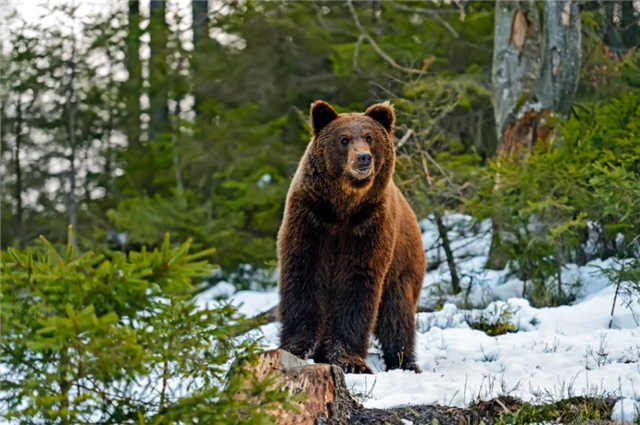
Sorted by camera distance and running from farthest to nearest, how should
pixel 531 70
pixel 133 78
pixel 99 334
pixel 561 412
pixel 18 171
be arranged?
pixel 133 78 < pixel 18 171 < pixel 531 70 < pixel 561 412 < pixel 99 334

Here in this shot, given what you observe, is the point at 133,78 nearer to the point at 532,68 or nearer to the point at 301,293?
the point at 532,68

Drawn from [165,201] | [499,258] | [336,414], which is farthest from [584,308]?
[165,201]

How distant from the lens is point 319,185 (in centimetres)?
612

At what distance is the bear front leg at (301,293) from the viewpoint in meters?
6.01

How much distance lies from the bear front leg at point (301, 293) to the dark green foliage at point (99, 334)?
8.53ft

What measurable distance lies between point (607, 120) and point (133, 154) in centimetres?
1123

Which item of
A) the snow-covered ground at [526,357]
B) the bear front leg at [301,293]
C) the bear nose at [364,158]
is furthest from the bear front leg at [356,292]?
the bear nose at [364,158]

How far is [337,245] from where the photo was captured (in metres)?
6.11

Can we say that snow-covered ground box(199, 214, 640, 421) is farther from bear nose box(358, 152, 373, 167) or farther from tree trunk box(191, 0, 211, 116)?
tree trunk box(191, 0, 211, 116)

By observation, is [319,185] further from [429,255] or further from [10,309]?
[429,255]

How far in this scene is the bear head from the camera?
594 cm

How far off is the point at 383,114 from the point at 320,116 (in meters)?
0.52

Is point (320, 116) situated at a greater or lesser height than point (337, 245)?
greater

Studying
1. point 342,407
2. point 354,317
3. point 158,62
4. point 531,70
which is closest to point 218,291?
point 158,62
